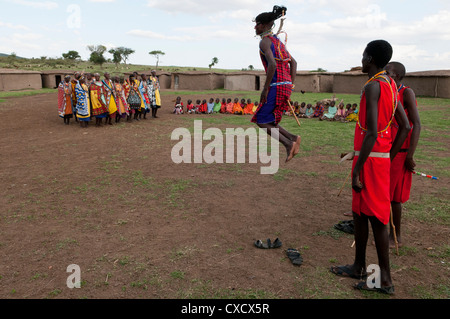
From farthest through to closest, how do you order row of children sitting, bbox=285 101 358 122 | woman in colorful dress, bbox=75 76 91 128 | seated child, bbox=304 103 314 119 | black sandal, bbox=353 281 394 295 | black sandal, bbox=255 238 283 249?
seated child, bbox=304 103 314 119
row of children sitting, bbox=285 101 358 122
woman in colorful dress, bbox=75 76 91 128
black sandal, bbox=255 238 283 249
black sandal, bbox=353 281 394 295

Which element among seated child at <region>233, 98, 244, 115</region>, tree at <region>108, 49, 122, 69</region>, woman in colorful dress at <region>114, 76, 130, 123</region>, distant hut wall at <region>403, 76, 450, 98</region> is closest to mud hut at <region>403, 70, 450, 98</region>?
distant hut wall at <region>403, 76, 450, 98</region>

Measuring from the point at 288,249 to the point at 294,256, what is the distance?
0.19m

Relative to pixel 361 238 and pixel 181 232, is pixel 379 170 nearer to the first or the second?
pixel 361 238

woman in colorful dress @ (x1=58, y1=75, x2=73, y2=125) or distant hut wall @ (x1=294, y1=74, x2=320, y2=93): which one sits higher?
distant hut wall @ (x1=294, y1=74, x2=320, y2=93)

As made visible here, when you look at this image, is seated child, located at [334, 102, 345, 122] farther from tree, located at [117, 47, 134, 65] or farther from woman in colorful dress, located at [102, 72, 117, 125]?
tree, located at [117, 47, 134, 65]

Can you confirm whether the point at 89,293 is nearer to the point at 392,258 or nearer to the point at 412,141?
the point at 392,258

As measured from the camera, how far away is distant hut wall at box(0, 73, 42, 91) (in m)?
24.8

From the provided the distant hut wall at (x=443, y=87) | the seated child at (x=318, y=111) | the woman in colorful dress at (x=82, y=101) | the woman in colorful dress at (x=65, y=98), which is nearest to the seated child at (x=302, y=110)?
the seated child at (x=318, y=111)

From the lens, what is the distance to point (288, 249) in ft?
11.9

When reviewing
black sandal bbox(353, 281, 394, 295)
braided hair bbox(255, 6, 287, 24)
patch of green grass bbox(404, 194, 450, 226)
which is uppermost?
braided hair bbox(255, 6, 287, 24)

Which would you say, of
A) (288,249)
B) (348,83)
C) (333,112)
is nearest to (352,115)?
(333,112)

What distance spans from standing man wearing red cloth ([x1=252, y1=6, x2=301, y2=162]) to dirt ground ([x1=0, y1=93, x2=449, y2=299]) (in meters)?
1.18

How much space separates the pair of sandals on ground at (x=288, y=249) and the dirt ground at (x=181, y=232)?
0.05 metres

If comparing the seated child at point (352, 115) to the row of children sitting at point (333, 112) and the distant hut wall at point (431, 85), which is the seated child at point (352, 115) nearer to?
the row of children sitting at point (333, 112)
